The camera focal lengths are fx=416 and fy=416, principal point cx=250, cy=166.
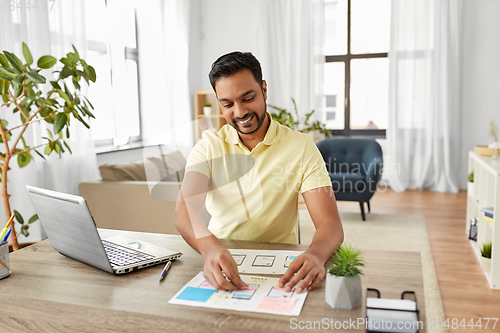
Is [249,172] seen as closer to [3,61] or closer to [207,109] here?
[3,61]

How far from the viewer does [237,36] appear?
5.98m

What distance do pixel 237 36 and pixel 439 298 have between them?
4.69m

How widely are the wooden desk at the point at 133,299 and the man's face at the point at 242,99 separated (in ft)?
1.59

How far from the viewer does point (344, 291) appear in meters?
0.78

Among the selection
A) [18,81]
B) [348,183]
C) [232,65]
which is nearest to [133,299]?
[232,65]

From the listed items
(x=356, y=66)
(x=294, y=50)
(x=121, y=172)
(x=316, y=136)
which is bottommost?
(x=121, y=172)

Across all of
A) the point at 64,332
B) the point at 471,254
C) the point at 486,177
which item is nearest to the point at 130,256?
the point at 64,332

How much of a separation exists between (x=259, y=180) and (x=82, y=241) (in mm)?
615

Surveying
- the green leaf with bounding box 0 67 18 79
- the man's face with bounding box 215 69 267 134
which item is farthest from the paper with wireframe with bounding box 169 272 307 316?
the green leaf with bounding box 0 67 18 79

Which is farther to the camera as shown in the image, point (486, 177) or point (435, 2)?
point (435, 2)

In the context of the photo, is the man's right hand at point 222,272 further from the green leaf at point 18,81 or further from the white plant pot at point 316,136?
the white plant pot at point 316,136

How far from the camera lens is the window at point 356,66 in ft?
18.2

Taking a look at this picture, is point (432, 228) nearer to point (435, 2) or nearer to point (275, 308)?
point (435, 2)

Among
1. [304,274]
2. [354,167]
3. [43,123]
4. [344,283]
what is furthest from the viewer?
[354,167]
